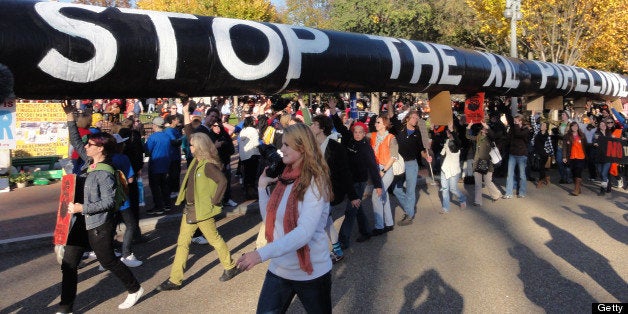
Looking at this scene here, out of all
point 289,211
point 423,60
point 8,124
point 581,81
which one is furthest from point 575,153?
point 8,124

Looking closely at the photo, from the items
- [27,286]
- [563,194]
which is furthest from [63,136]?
[563,194]

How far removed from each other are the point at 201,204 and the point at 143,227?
283 centimetres

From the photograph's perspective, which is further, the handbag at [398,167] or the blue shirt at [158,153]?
the blue shirt at [158,153]

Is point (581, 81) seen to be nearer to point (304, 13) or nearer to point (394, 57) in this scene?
point (394, 57)

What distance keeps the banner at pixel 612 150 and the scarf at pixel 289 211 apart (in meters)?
9.67

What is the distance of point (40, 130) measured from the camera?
523 inches

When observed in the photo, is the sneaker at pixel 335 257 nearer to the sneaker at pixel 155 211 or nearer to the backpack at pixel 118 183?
the backpack at pixel 118 183

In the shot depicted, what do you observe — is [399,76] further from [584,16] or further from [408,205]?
[584,16]

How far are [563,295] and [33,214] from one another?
799 cm

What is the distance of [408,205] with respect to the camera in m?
7.86

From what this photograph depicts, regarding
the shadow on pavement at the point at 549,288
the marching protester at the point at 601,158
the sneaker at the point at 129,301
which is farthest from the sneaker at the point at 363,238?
the marching protester at the point at 601,158

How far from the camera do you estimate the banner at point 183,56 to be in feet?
13.7

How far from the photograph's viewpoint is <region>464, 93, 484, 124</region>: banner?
9.48m

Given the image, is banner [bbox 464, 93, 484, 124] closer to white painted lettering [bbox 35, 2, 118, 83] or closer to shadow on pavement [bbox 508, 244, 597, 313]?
shadow on pavement [bbox 508, 244, 597, 313]
